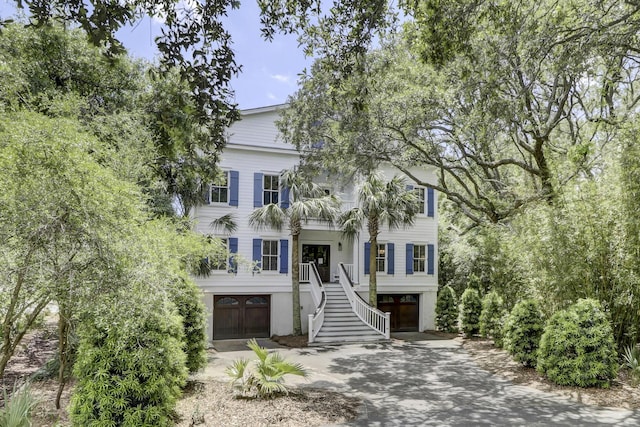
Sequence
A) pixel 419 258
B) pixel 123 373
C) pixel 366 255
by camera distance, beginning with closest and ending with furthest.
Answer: pixel 123 373 < pixel 366 255 < pixel 419 258

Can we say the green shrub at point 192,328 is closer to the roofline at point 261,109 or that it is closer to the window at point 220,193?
the window at point 220,193

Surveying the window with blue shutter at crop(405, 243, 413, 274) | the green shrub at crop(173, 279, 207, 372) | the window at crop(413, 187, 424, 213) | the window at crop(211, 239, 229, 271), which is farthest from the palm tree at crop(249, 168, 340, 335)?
the green shrub at crop(173, 279, 207, 372)

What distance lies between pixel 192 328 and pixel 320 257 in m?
10.9

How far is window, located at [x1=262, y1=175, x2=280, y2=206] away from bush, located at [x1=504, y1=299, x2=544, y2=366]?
31.8ft

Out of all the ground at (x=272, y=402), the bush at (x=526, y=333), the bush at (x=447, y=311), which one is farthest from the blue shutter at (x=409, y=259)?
the ground at (x=272, y=402)

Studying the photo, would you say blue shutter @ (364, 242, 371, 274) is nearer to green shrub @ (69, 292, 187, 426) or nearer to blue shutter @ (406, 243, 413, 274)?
blue shutter @ (406, 243, 413, 274)

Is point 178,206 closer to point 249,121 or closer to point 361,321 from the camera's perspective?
point 249,121

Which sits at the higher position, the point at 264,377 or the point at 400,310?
the point at 264,377

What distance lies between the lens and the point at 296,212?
15242mm

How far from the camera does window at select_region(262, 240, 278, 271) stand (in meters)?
16.6

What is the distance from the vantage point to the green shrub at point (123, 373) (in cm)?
466

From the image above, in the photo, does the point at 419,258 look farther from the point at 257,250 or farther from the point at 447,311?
the point at 257,250

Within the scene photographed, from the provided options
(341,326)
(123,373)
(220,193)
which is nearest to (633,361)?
(341,326)

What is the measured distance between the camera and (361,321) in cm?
1580
